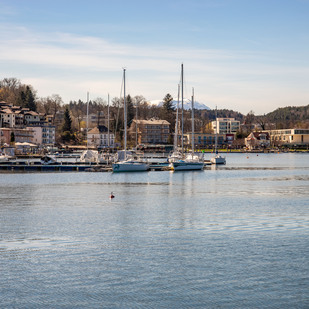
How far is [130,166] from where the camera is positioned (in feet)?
263

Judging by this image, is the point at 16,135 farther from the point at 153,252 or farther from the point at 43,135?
the point at 153,252

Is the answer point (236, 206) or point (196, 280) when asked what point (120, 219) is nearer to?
point (236, 206)

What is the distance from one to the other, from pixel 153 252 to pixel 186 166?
6009 cm

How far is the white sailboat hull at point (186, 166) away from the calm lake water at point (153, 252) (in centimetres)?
3614

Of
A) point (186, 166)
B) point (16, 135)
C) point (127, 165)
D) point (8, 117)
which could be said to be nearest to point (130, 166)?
point (127, 165)

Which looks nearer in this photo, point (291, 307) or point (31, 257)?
point (291, 307)

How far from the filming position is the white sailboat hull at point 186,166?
8488 centimetres

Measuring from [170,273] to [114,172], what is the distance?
192 ft

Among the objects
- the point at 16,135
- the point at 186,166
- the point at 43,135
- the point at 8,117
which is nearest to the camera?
the point at 186,166

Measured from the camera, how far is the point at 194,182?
6694cm

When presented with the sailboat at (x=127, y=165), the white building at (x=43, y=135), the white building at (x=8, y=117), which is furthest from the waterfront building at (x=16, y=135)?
the sailboat at (x=127, y=165)

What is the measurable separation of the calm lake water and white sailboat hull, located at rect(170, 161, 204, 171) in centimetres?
3614

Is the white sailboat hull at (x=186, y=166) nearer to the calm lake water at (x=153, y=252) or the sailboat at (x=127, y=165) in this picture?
the sailboat at (x=127, y=165)

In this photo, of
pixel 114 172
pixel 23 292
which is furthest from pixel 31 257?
pixel 114 172
